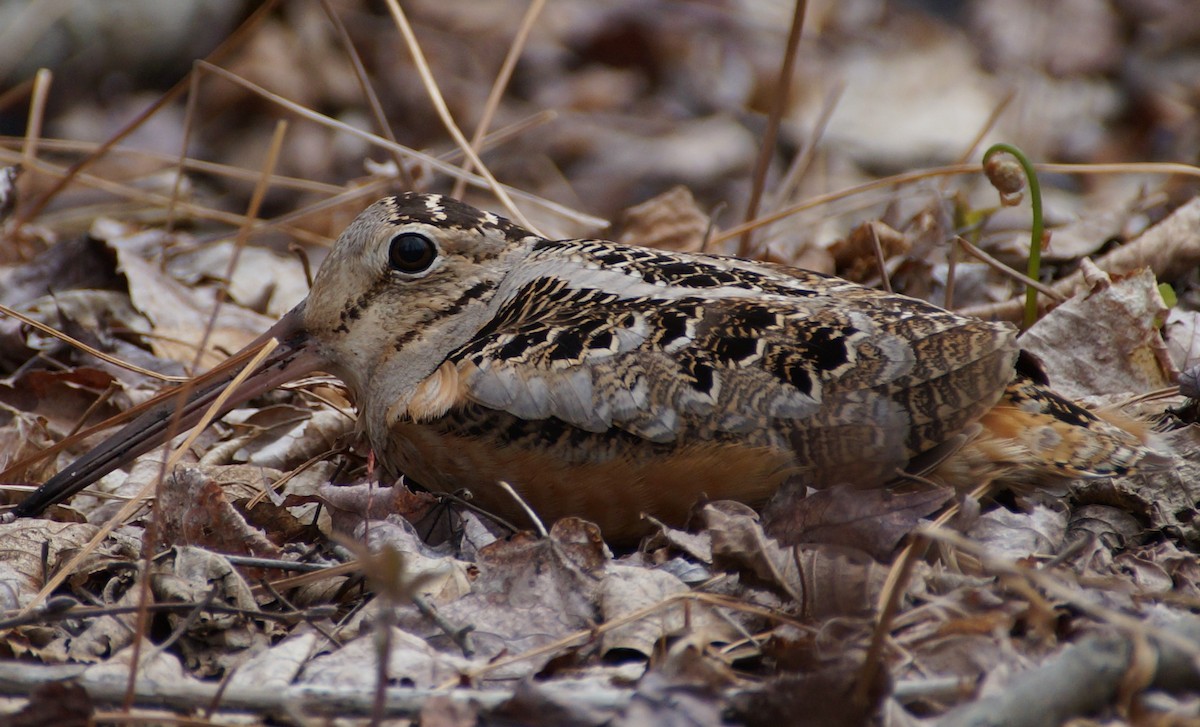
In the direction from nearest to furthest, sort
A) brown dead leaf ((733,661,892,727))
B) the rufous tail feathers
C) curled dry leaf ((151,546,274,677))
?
1. brown dead leaf ((733,661,892,727))
2. curled dry leaf ((151,546,274,677))
3. the rufous tail feathers

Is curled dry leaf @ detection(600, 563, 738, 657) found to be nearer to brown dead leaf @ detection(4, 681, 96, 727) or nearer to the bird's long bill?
brown dead leaf @ detection(4, 681, 96, 727)

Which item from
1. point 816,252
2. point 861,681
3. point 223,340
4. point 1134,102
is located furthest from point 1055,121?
point 861,681

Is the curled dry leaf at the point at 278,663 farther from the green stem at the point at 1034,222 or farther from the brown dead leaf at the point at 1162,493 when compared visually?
the green stem at the point at 1034,222

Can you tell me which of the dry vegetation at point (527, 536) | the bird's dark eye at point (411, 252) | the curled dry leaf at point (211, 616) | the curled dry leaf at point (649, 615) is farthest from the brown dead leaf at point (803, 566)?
the bird's dark eye at point (411, 252)

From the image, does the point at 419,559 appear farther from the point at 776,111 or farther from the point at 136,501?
the point at 776,111

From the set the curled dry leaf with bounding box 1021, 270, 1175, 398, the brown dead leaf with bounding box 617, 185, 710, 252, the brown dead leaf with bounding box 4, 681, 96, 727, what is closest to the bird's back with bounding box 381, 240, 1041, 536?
the curled dry leaf with bounding box 1021, 270, 1175, 398

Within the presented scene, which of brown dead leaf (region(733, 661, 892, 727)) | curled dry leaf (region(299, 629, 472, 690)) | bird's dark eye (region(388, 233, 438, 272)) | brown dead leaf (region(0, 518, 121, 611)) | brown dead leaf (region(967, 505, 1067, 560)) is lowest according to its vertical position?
brown dead leaf (region(733, 661, 892, 727))

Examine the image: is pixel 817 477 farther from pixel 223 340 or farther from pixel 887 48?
pixel 887 48
